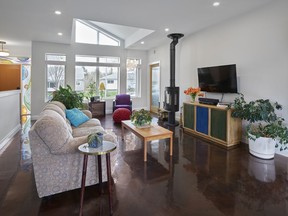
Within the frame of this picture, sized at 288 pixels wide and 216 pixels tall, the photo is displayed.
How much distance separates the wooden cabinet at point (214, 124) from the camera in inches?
157

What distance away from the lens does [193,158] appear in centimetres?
339

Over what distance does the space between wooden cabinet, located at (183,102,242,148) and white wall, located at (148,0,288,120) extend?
648 millimetres

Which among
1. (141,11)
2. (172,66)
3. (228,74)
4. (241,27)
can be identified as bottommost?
(228,74)

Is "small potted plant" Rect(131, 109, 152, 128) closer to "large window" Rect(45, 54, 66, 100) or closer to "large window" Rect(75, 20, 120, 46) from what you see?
"large window" Rect(45, 54, 66, 100)

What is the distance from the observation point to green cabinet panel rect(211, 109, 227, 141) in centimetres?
402

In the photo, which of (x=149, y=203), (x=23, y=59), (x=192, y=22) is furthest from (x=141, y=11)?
(x=23, y=59)

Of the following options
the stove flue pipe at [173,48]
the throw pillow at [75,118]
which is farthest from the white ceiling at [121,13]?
the throw pillow at [75,118]

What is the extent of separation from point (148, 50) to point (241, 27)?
4863 mm

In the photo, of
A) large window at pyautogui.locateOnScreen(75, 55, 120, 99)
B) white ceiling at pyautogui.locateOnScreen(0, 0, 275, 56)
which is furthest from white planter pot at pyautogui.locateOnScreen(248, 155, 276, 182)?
large window at pyautogui.locateOnScreen(75, 55, 120, 99)

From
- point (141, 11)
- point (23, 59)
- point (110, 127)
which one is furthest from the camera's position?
Answer: point (23, 59)

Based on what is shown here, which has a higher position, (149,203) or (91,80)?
(91,80)

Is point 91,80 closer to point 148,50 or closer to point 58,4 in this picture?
point 148,50

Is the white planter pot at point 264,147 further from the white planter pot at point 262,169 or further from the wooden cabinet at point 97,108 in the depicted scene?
the wooden cabinet at point 97,108

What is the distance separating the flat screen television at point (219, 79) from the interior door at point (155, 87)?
2.96 m
